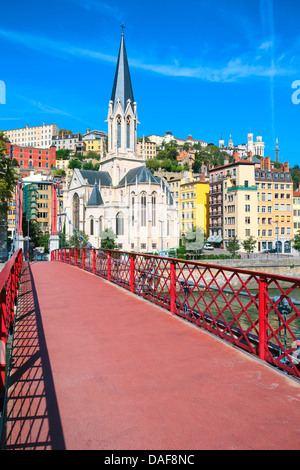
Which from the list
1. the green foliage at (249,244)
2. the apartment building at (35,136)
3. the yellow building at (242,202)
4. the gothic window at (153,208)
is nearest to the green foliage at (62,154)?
the apartment building at (35,136)

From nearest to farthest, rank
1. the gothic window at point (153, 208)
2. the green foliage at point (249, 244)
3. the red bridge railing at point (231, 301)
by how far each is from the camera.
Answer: the red bridge railing at point (231, 301) → the green foliage at point (249, 244) → the gothic window at point (153, 208)

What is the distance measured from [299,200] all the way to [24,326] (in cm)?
6813

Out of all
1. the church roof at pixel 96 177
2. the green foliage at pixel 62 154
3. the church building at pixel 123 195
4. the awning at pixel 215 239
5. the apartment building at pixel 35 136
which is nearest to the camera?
the church building at pixel 123 195

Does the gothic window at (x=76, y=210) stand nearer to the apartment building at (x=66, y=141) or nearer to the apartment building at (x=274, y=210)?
the apartment building at (x=274, y=210)

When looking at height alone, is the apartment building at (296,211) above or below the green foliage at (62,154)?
below

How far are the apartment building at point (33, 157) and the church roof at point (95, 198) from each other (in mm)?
62946

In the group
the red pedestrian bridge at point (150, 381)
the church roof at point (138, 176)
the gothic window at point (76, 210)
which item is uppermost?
the church roof at point (138, 176)

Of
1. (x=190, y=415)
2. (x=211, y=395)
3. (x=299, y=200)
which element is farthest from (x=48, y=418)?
(x=299, y=200)

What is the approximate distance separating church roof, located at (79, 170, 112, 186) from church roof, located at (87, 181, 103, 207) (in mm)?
2433

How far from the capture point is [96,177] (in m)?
64.4

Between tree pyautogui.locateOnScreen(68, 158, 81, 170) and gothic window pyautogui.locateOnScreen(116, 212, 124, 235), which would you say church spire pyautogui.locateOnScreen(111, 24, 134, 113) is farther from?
tree pyautogui.locateOnScreen(68, 158, 81, 170)

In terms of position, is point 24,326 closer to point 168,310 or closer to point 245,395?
point 168,310

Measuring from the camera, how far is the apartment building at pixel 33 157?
116m

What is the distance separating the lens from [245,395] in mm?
3988
